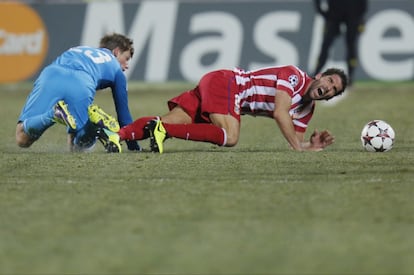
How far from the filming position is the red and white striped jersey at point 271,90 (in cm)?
793

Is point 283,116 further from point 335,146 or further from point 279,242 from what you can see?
point 279,242

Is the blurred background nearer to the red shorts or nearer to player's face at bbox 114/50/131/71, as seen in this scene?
player's face at bbox 114/50/131/71

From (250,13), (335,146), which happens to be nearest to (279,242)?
(335,146)

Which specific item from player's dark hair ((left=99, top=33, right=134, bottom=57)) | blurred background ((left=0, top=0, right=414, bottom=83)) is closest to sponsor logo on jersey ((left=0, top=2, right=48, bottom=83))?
blurred background ((left=0, top=0, right=414, bottom=83))

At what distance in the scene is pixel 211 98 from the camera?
810cm

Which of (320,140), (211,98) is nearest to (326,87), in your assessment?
Result: (320,140)

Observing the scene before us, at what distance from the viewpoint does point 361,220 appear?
509 cm

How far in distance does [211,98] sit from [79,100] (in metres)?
1.11

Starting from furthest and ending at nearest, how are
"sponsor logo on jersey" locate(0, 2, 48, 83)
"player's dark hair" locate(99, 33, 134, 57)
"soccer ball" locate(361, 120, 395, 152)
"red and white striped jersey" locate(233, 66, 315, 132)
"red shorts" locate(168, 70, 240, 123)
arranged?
"sponsor logo on jersey" locate(0, 2, 48, 83) < "player's dark hair" locate(99, 33, 134, 57) < "soccer ball" locate(361, 120, 395, 152) < "red shorts" locate(168, 70, 240, 123) < "red and white striped jersey" locate(233, 66, 315, 132)

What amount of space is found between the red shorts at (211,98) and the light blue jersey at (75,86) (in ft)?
1.87

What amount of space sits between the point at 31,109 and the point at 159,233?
142 inches

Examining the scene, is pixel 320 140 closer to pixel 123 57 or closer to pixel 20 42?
pixel 123 57

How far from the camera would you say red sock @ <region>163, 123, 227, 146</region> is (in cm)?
787

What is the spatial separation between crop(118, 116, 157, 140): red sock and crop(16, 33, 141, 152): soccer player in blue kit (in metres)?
0.07
